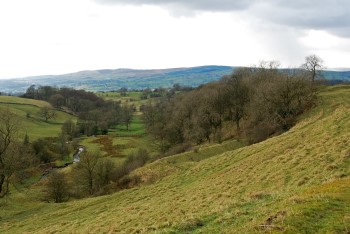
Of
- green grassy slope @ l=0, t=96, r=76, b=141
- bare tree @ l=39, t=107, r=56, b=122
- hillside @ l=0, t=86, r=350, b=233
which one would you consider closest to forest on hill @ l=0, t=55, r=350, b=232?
hillside @ l=0, t=86, r=350, b=233

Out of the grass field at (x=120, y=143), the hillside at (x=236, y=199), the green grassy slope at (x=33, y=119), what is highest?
the hillside at (x=236, y=199)

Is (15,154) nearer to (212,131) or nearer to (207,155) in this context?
(207,155)

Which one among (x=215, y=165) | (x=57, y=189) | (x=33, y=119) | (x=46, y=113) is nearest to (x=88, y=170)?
(x=57, y=189)

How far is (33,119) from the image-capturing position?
506ft

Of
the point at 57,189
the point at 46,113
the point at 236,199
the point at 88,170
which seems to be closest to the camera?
the point at 236,199

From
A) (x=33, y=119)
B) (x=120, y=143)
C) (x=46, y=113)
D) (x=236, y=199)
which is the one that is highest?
(x=236, y=199)

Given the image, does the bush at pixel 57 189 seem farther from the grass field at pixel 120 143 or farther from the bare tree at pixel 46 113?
the bare tree at pixel 46 113

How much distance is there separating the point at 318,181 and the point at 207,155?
33.4 m

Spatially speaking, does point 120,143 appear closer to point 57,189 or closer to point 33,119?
point 33,119

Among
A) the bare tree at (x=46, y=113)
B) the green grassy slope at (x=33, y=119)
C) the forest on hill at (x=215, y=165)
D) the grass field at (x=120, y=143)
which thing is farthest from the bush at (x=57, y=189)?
the bare tree at (x=46, y=113)

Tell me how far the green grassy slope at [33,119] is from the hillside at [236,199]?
3370 inches

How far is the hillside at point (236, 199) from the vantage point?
43.2 ft

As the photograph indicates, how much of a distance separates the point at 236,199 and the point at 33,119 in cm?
15082

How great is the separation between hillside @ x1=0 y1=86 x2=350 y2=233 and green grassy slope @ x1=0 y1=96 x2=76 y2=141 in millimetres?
85596
